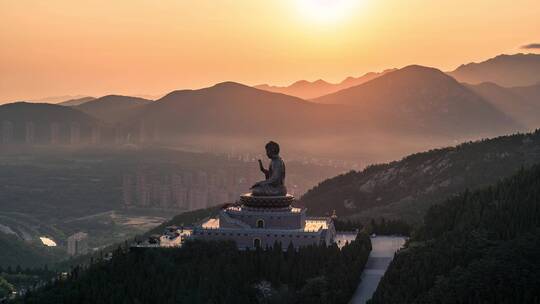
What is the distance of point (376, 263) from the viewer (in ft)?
243

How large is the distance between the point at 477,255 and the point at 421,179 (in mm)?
76222

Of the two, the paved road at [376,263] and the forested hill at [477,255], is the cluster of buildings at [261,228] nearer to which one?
the paved road at [376,263]

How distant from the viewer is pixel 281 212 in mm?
77188

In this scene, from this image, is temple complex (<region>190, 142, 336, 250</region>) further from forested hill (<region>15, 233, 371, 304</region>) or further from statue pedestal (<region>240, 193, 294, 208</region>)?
forested hill (<region>15, 233, 371, 304</region>)

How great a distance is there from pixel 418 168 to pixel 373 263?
73642mm

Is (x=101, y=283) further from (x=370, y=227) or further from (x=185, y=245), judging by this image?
(x=370, y=227)

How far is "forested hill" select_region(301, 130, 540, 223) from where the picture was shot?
409 ft

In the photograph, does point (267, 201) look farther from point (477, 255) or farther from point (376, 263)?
point (477, 255)

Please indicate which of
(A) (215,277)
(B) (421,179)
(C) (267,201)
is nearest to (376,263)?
(C) (267,201)

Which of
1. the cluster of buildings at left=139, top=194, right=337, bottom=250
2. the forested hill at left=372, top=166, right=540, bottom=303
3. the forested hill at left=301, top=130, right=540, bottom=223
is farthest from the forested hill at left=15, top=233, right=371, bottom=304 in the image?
the forested hill at left=301, top=130, right=540, bottom=223

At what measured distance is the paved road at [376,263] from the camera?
67.0 m

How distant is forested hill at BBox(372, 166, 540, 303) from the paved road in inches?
71.5

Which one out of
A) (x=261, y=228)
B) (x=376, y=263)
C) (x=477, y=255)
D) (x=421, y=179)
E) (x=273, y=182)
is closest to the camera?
(x=477, y=255)

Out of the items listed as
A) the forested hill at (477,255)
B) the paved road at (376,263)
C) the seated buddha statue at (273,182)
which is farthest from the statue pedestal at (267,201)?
the forested hill at (477,255)
